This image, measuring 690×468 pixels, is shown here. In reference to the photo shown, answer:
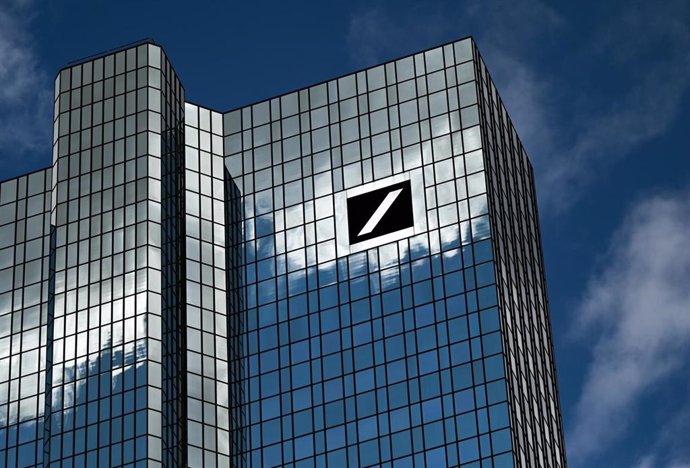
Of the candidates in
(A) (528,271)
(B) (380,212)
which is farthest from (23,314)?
(A) (528,271)

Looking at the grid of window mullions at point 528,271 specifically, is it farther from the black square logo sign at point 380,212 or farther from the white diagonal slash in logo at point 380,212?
the white diagonal slash in logo at point 380,212

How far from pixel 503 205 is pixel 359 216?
11.5m

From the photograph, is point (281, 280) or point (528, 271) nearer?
point (281, 280)

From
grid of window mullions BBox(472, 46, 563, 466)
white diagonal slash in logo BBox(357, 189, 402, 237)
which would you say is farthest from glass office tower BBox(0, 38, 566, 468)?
grid of window mullions BBox(472, 46, 563, 466)

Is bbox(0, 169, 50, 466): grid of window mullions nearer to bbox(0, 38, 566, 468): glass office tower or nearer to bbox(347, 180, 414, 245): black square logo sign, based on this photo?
bbox(0, 38, 566, 468): glass office tower

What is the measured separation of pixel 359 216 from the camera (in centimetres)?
14250

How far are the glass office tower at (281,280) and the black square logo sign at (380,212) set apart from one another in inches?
6.2

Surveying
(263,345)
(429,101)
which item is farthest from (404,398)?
(429,101)

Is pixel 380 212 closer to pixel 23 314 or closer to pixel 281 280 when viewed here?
pixel 281 280

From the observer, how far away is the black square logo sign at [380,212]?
5522 inches

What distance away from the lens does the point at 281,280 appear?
144 metres

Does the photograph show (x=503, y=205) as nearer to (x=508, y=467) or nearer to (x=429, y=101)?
(x=429, y=101)

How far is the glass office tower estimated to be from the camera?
436 ft

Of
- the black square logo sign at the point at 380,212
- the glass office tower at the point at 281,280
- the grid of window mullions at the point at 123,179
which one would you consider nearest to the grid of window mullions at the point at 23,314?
the glass office tower at the point at 281,280
